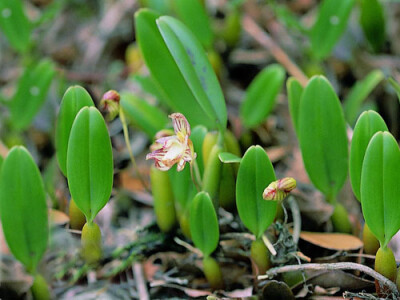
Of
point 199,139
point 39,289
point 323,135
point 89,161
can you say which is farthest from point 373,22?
point 39,289

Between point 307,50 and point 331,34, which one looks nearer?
point 331,34

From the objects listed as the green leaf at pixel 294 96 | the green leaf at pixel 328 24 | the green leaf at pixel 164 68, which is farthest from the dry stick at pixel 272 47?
the green leaf at pixel 164 68

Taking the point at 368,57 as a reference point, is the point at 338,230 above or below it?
below

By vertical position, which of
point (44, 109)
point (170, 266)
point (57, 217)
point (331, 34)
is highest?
point (331, 34)

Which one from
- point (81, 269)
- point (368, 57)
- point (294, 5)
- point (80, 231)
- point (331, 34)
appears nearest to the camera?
point (80, 231)

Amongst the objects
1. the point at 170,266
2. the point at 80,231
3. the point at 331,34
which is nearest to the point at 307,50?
the point at 331,34

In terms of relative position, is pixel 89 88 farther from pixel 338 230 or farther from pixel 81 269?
→ pixel 338 230

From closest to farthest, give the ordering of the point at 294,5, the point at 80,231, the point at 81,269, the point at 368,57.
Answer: the point at 80,231 < the point at 81,269 < the point at 368,57 < the point at 294,5

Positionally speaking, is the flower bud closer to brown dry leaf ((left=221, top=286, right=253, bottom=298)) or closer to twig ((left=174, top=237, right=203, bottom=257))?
twig ((left=174, top=237, right=203, bottom=257))
